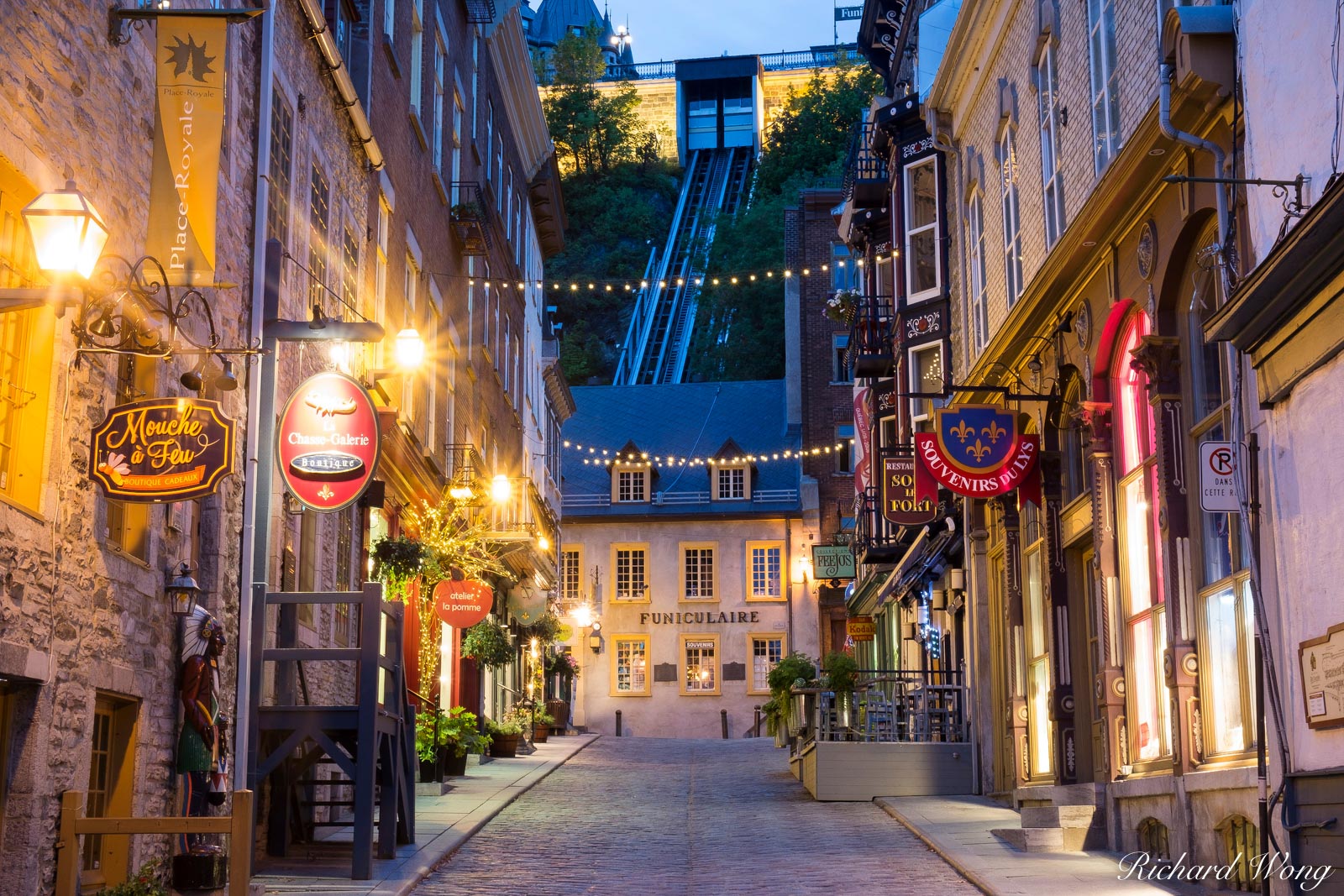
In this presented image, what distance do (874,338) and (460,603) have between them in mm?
11053

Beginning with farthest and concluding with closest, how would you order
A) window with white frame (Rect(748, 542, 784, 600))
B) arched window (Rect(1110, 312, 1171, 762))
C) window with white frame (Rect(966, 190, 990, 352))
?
window with white frame (Rect(748, 542, 784, 600))
window with white frame (Rect(966, 190, 990, 352))
arched window (Rect(1110, 312, 1171, 762))

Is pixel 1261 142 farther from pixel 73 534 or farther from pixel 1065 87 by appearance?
pixel 73 534

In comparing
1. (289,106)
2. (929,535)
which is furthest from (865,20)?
(289,106)

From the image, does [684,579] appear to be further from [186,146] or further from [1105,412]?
[186,146]

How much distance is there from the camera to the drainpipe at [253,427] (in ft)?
43.3

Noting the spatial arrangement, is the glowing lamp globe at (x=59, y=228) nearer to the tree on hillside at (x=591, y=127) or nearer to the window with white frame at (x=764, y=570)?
the window with white frame at (x=764, y=570)

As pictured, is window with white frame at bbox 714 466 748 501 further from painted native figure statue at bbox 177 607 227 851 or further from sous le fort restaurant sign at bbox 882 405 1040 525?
painted native figure statue at bbox 177 607 227 851

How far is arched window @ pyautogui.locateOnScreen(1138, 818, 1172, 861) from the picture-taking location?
13.0 m

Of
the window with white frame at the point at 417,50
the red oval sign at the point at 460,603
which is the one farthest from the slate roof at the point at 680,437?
the red oval sign at the point at 460,603

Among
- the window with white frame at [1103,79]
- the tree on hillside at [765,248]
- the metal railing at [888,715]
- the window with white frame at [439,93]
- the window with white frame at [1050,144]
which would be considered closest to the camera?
the window with white frame at [1103,79]

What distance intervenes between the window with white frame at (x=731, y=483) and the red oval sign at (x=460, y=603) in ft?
97.3

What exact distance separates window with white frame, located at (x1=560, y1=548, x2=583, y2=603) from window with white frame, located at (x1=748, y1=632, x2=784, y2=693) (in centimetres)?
555

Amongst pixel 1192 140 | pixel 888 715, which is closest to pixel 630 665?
pixel 888 715

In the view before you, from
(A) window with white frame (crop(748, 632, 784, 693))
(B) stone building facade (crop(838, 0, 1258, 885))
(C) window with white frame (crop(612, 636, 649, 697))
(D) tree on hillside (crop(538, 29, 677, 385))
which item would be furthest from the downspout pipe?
(D) tree on hillside (crop(538, 29, 677, 385))
